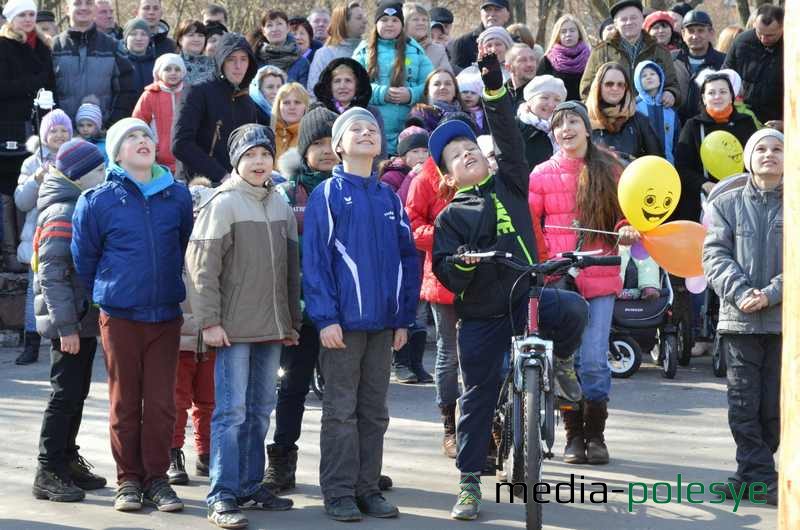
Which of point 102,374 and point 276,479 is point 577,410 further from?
point 102,374

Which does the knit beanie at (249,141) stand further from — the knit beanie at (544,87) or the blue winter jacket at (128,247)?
the knit beanie at (544,87)

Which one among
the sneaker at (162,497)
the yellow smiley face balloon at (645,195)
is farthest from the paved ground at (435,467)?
the yellow smiley face balloon at (645,195)

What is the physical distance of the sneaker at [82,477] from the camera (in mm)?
8117

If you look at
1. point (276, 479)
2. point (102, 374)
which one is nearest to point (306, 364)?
point (276, 479)

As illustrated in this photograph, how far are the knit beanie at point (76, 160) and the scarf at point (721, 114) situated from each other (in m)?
6.25

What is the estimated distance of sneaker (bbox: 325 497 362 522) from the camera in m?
7.45

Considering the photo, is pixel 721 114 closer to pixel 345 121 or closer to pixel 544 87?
pixel 544 87

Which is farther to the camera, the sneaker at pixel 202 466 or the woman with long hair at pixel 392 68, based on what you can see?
the woman with long hair at pixel 392 68

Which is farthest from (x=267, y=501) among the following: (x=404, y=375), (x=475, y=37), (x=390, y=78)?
(x=475, y=37)

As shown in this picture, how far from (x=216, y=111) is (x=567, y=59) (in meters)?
4.34

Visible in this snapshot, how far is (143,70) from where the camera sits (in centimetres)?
1408

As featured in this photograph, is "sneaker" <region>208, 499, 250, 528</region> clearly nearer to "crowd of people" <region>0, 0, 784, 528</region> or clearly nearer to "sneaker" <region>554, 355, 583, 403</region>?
"crowd of people" <region>0, 0, 784, 528</region>

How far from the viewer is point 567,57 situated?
44.7 ft

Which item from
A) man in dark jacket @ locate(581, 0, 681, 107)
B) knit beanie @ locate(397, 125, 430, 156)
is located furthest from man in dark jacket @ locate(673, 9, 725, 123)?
knit beanie @ locate(397, 125, 430, 156)
